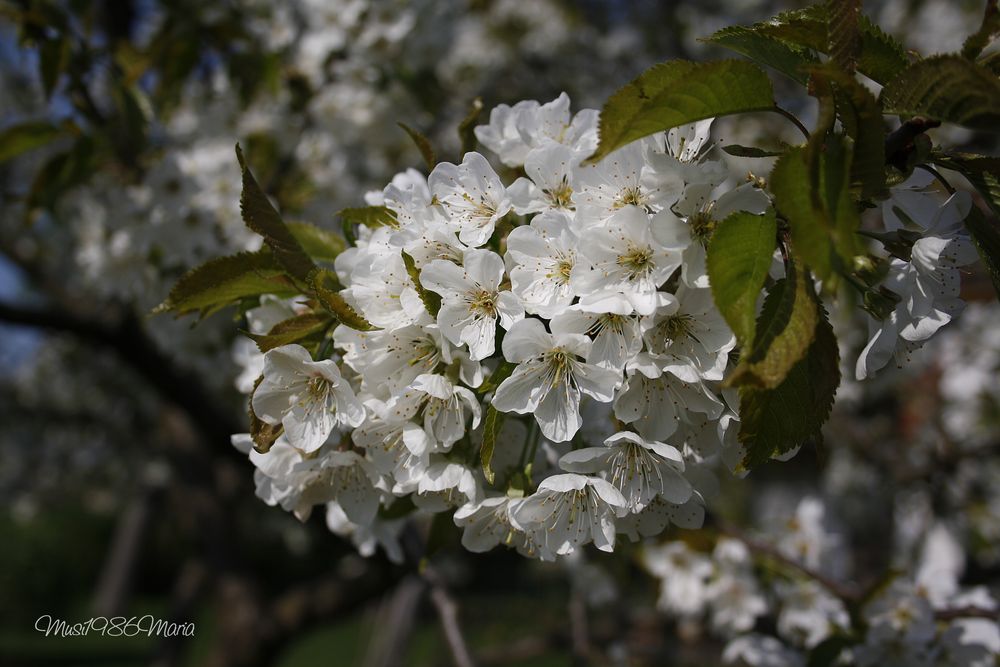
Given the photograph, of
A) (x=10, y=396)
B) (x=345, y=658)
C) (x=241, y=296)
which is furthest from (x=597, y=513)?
(x=345, y=658)

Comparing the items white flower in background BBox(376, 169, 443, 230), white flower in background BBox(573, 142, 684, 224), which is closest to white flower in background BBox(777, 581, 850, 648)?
white flower in background BBox(573, 142, 684, 224)

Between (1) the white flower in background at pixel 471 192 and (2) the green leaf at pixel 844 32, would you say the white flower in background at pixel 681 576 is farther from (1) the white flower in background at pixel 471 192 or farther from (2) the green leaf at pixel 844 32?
(2) the green leaf at pixel 844 32

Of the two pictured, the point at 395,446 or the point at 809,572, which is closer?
the point at 395,446

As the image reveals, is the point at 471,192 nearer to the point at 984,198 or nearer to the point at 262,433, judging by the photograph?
the point at 262,433

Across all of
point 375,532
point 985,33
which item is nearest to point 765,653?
point 375,532

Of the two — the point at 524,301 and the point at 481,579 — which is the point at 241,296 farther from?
the point at 481,579

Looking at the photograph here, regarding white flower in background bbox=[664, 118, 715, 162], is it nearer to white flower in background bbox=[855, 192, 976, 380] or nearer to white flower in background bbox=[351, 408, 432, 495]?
white flower in background bbox=[855, 192, 976, 380]
